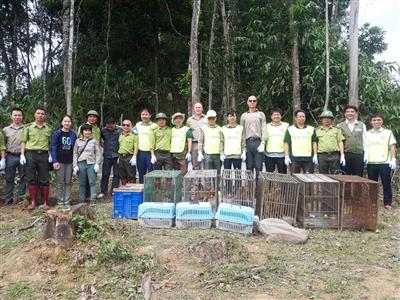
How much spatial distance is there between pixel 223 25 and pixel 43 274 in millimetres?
8760

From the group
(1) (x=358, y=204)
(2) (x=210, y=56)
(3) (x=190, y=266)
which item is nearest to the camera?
(3) (x=190, y=266)

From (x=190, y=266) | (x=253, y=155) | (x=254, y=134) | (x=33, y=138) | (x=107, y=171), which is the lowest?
(x=190, y=266)

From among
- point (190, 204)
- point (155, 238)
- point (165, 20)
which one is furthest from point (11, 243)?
point (165, 20)

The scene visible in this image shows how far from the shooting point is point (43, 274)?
3.81 m

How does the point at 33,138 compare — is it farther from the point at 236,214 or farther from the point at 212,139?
the point at 236,214

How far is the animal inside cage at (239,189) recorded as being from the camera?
520 cm

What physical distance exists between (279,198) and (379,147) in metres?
2.26

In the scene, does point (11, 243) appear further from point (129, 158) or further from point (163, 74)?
point (163, 74)

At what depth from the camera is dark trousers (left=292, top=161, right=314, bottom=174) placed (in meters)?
6.50

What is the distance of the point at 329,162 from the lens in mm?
6551

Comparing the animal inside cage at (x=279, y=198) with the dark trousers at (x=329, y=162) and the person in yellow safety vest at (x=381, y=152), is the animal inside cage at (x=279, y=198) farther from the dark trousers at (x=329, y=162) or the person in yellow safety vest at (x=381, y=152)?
the person in yellow safety vest at (x=381, y=152)

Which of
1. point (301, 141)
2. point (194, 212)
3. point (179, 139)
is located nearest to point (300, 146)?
point (301, 141)

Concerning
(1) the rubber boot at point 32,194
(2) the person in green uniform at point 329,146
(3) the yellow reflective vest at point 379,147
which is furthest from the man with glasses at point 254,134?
(1) the rubber boot at point 32,194

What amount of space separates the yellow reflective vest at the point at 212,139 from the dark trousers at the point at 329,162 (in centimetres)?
172
